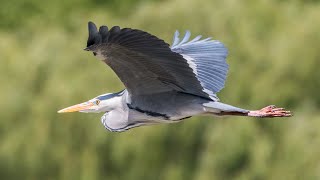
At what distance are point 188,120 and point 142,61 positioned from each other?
317cm

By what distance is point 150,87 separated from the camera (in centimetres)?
534

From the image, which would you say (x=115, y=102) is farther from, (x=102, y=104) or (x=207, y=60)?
(x=207, y=60)

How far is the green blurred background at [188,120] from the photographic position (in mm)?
8023

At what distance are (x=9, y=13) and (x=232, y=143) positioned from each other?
20.7 ft

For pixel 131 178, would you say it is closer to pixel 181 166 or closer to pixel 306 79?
pixel 181 166

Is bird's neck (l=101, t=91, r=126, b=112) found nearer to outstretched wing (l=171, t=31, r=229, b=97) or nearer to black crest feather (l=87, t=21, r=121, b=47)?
outstretched wing (l=171, t=31, r=229, b=97)

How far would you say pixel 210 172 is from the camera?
8062mm

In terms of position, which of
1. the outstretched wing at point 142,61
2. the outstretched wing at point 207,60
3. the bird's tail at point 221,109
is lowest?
the bird's tail at point 221,109

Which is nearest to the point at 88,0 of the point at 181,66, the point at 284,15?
the point at 284,15

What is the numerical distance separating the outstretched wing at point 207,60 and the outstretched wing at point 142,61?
1.10 ft

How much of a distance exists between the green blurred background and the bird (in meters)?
2.27

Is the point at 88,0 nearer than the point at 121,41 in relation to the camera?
No

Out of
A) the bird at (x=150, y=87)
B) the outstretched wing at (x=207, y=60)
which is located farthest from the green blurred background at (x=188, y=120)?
the bird at (x=150, y=87)

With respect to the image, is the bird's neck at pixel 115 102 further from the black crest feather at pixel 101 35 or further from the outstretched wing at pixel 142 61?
the black crest feather at pixel 101 35
